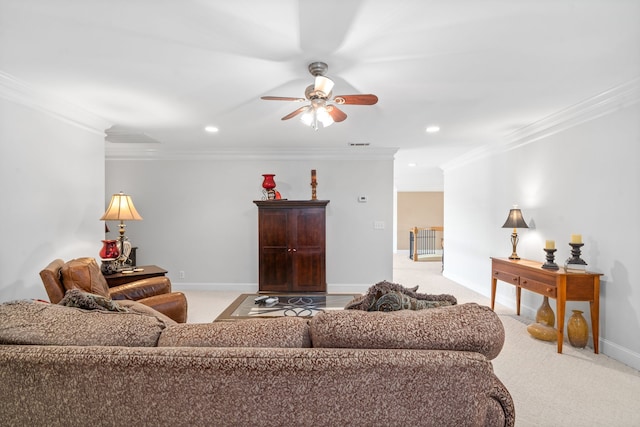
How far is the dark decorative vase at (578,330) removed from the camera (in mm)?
3023

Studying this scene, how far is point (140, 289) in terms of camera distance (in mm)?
2920

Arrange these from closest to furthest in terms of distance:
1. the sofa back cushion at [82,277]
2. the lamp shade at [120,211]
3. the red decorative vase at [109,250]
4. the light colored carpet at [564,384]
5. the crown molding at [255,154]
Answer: the light colored carpet at [564,384]
the sofa back cushion at [82,277]
the red decorative vase at [109,250]
the lamp shade at [120,211]
the crown molding at [255,154]

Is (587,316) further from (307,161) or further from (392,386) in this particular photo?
(307,161)

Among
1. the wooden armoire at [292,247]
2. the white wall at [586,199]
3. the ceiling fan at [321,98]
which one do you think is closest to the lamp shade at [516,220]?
the white wall at [586,199]

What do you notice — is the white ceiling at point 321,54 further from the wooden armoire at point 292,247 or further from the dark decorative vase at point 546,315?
the dark decorative vase at point 546,315

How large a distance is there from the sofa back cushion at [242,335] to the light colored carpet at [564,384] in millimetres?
1745

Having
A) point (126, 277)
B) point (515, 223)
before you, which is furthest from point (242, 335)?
point (515, 223)

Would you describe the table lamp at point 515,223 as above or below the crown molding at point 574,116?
below

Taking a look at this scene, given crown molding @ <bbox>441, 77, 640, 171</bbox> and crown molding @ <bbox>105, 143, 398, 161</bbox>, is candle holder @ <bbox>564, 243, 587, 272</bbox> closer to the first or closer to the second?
crown molding @ <bbox>441, 77, 640, 171</bbox>

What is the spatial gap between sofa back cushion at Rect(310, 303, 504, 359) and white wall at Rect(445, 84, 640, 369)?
2619 mm

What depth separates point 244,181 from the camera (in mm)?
5465

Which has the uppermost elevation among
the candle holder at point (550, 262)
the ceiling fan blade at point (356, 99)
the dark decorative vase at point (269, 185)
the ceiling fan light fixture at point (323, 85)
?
the ceiling fan light fixture at point (323, 85)

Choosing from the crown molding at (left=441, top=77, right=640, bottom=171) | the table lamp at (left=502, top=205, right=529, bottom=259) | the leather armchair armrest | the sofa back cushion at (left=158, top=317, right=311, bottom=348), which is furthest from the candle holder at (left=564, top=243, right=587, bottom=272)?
the leather armchair armrest

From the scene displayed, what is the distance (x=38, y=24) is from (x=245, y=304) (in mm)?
2559
